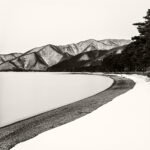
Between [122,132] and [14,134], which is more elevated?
[122,132]

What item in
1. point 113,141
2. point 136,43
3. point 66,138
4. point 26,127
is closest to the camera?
point 113,141

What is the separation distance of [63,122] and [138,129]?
487 cm

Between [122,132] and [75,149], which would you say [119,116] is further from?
[75,149]

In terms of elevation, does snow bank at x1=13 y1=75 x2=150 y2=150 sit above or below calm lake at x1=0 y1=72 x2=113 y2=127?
above

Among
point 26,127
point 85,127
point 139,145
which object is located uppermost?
point 139,145

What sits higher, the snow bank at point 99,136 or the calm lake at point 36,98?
the snow bank at point 99,136

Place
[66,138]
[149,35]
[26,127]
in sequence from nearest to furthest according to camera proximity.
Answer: [66,138], [26,127], [149,35]

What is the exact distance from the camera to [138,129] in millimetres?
12562

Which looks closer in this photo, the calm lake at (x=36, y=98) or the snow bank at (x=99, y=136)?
the snow bank at (x=99, y=136)

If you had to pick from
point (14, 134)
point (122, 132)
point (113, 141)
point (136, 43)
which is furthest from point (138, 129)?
point (136, 43)

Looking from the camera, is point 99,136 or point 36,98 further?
point 36,98

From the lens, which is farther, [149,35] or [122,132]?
[149,35]

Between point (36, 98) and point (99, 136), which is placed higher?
point (99, 136)

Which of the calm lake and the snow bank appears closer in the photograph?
the snow bank
